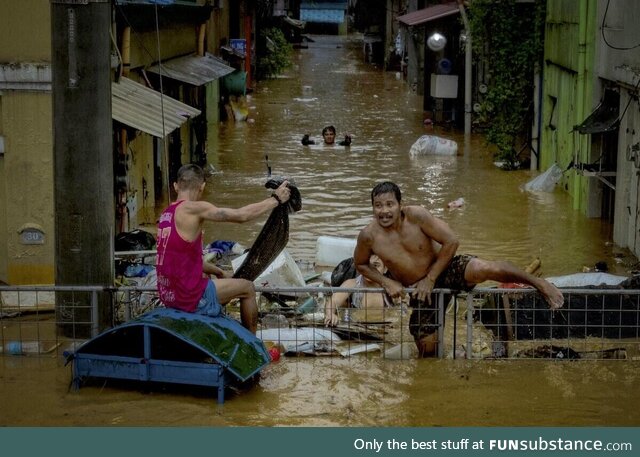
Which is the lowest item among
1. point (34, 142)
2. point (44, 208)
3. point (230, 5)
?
point (44, 208)

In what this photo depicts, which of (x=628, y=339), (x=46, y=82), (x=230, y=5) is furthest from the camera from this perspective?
(x=230, y=5)

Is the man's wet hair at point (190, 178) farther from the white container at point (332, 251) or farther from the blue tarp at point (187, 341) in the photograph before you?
the white container at point (332, 251)

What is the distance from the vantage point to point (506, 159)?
25.4 m

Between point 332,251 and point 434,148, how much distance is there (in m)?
12.3

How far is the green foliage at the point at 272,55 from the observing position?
48.5m

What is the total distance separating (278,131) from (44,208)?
19.2 metres

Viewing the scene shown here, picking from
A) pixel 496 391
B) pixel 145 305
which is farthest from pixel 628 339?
pixel 145 305

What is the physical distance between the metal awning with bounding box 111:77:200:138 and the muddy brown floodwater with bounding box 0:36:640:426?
2.40m

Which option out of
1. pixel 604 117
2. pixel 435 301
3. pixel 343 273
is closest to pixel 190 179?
pixel 435 301

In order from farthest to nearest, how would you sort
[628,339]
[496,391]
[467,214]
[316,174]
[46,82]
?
[316,174] < [467,214] < [46,82] < [628,339] < [496,391]

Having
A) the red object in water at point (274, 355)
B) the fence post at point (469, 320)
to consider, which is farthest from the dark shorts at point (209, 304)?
the fence post at point (469, 320)

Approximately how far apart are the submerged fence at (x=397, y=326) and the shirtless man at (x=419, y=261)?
9 centimetres

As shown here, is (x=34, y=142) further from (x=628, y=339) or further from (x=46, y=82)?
(x=628, y=339)

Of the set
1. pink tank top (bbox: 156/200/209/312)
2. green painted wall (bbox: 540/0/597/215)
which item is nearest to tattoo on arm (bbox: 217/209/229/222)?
pink tank top (bbox: 156/200/209/312)
